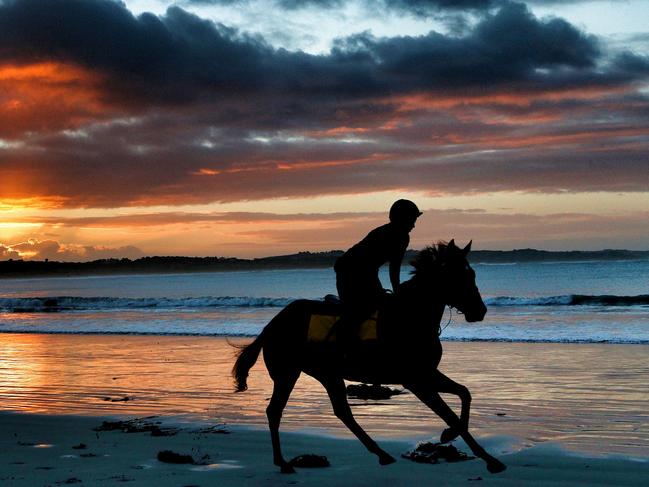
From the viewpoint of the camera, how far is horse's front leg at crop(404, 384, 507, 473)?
6.53m

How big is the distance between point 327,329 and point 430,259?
1141 millimetres

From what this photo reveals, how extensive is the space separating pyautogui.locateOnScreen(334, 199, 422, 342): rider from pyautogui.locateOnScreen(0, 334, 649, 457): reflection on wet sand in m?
1.90

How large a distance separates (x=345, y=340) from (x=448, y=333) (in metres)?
14.5

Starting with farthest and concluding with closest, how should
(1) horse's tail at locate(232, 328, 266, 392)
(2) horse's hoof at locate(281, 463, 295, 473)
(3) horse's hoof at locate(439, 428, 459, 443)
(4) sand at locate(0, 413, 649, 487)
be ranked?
(1) horse's tail at locate(232, 328, 266, 392)
(2) horse's hoof at locate(281, 463, 295, 473)
(3) horse's hoof at locate(439, 428, 459, 443)
(4) sand at locate(0, 413, 649, 487)

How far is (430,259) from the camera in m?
7.02

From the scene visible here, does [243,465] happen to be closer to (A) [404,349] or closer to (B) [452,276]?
(A) [404,349]

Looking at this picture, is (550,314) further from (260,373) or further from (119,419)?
(119,419)

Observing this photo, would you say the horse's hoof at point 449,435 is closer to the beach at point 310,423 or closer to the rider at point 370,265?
the beach at point 310,423

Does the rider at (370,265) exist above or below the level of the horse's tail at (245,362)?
above

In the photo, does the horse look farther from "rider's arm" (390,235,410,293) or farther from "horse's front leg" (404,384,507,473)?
"rider's arm" (390,235,410,293)

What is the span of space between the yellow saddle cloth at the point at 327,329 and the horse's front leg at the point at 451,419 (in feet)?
2.00

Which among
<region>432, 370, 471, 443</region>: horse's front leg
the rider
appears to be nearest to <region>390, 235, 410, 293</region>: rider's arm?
the rider

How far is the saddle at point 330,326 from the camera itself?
23.1 feet

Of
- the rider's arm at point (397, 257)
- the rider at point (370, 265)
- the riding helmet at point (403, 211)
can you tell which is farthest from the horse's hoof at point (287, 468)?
the riding helmet at point (403, 211)
